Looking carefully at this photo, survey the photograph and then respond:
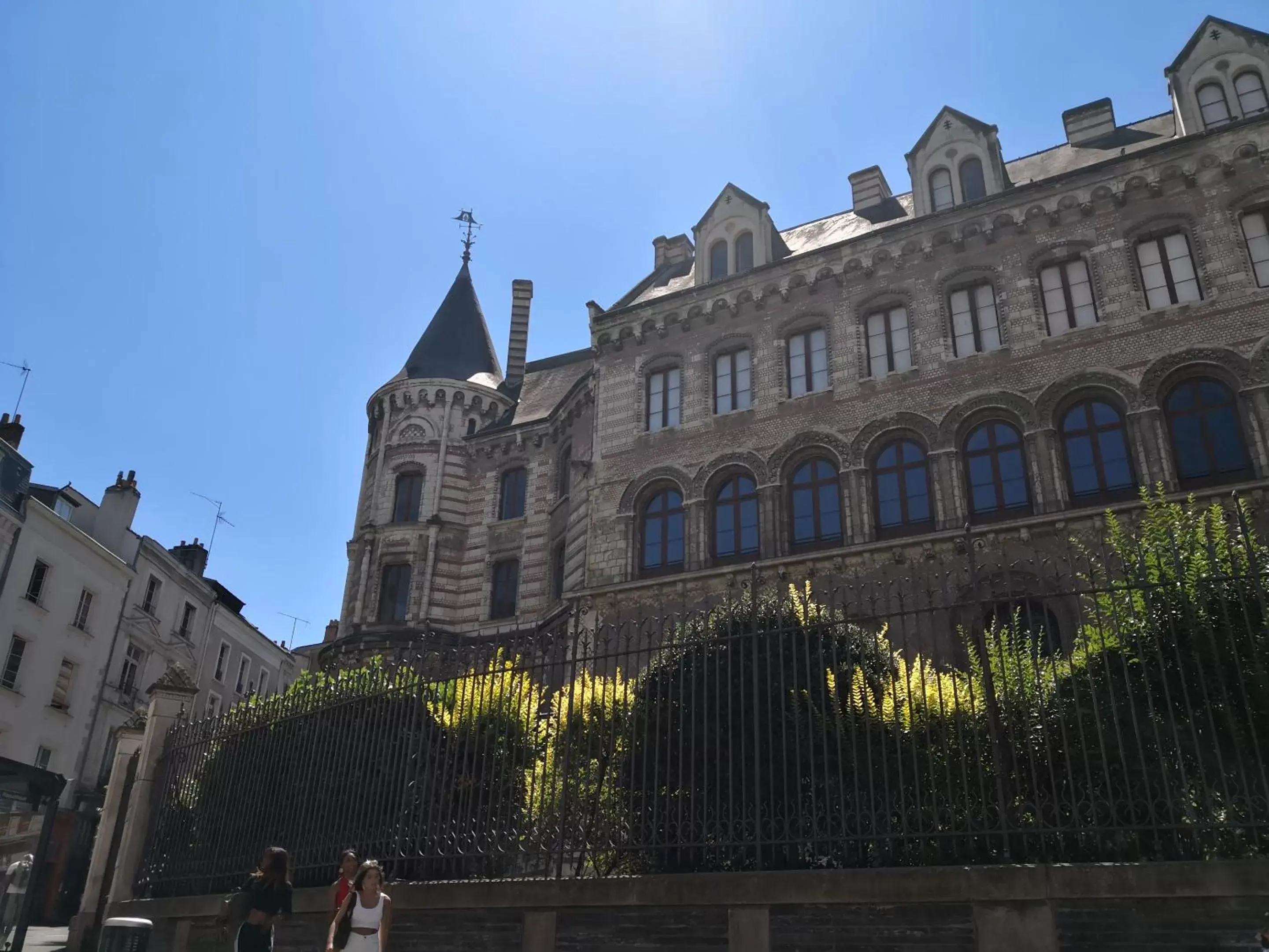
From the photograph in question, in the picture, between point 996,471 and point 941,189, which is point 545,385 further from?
point 996,471

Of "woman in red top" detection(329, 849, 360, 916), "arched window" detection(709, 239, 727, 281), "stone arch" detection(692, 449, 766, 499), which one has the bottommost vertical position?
"woman in red top" detection(329, 849, 360, 916)

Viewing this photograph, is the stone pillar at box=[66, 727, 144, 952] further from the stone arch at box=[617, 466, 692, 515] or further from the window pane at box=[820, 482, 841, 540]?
the window pane at box=[820, 482, 841, 540]

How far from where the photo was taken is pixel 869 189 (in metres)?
27.1

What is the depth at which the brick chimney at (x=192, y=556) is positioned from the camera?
41219mm

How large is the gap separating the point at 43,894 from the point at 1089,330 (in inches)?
1290

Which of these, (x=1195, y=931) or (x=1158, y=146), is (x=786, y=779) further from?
(x=1158, y=146)

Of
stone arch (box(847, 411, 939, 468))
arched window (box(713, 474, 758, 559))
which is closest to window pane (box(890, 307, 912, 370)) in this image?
stone arch (box(847, 411, 939, 468))

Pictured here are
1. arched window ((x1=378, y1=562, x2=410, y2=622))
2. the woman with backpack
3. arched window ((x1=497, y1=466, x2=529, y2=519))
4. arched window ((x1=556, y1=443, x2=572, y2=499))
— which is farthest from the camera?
arched window ((x1=497, y1=466, x2=529, y2=519))

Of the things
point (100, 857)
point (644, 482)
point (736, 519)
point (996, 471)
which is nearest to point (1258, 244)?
point (996, 471)

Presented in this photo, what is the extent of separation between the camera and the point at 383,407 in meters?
33.6

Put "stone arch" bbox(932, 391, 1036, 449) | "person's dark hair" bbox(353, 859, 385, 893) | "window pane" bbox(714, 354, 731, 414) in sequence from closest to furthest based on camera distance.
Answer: "person's dark hair" bbox(353, 859, 385, 893), "stone arch" bbox(932, 391, 1036, 449), "window pane" bbox(714, 354, 731, 414)

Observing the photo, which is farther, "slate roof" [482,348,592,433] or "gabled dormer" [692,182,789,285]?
"slate roof" [482,348,592,433]

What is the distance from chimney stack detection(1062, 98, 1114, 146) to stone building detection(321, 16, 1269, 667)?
5 cm

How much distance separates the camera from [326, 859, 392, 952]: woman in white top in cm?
787
